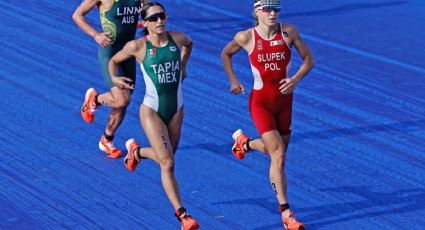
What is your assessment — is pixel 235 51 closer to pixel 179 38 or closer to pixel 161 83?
pixel 179 38

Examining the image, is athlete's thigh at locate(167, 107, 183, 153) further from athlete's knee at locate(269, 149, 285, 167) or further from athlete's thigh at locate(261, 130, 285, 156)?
athlete's knee at locate(269, 149, 285, 167)

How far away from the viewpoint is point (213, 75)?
637 inches

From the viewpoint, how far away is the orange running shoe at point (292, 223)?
1049 cm

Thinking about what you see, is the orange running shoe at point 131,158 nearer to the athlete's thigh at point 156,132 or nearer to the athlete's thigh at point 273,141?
the athlete's thigh at point 156,132

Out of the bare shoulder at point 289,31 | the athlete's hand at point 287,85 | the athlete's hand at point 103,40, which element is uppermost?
the bare shoulder at point 289,31

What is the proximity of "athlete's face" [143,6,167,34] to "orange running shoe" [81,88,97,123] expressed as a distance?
277cm

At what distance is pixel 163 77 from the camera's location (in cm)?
1086

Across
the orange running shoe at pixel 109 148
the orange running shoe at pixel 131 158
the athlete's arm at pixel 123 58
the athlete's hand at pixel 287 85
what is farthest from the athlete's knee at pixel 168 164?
the orange running shoe at pixel 109 148

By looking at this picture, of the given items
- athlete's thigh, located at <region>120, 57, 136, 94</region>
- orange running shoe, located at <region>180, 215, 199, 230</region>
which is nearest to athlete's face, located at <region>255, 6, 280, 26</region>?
orange running shoe, located at <region>180, 215, 199, 230</region>

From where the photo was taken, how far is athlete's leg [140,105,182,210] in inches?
414

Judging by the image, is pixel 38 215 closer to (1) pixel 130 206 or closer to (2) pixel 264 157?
(1) pixel 130 206

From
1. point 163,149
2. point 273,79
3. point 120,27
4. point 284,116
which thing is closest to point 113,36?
point 120,27

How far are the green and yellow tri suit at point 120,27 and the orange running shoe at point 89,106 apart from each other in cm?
54

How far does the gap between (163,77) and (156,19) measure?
0.63m
